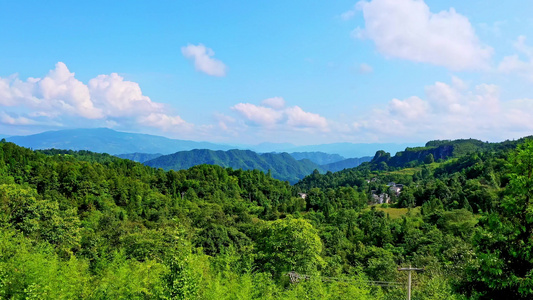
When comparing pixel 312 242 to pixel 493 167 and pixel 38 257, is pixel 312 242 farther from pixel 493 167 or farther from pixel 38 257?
pixel 493 167

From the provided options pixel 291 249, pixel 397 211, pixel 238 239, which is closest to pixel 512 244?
pixel 291 249

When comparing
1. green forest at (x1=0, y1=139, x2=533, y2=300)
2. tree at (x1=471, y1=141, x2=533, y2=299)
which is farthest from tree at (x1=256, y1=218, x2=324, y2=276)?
tree at (x1=471, y1=141, x2=533, y2=299)

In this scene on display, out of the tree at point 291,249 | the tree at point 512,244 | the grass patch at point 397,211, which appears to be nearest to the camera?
the tree at point 512,244

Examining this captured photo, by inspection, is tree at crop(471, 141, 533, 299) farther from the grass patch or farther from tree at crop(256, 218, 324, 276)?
the grass patch

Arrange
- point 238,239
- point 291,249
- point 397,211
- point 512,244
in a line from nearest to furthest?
point 512,244 < point 291,249 < point 238,239 < point 397,211

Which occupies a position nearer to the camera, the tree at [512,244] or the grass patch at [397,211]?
the tree at [512,244]

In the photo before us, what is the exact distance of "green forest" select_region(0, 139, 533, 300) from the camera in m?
10.8

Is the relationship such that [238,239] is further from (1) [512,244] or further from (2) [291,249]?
(1) [512,244]

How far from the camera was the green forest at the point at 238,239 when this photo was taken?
425 inches

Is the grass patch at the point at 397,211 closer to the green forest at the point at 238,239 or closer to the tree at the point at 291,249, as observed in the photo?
the green forest at the point at 238,239

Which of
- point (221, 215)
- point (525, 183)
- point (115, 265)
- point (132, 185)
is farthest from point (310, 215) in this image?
point (525, 183)

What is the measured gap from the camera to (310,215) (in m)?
70.2

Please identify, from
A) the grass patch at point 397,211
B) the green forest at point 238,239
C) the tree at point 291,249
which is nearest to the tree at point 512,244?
the green forest at point 238,239

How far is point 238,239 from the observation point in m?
47.4
